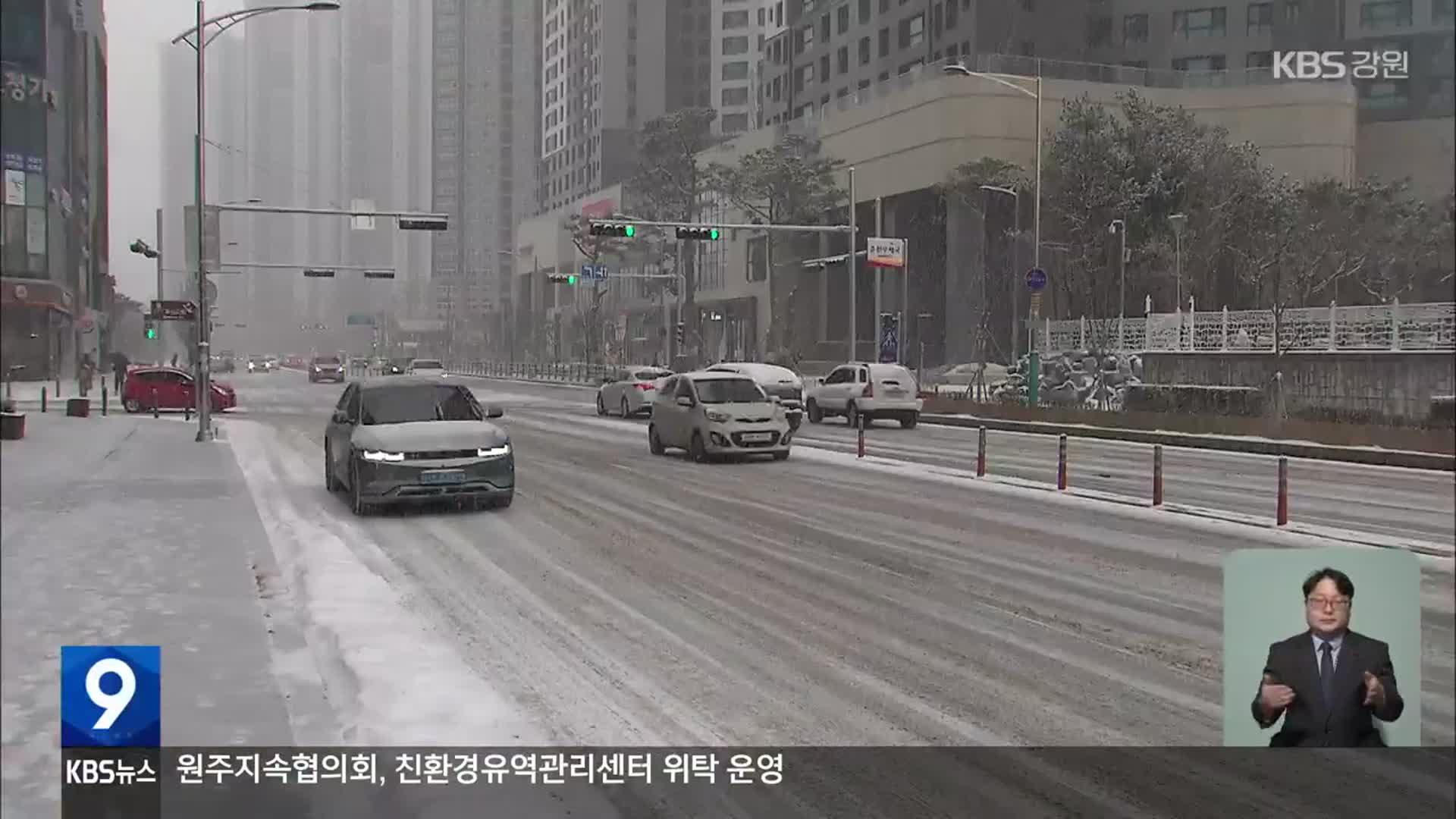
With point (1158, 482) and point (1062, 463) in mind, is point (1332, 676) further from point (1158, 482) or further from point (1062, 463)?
point (1062, 463)

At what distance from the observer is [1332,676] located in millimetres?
2758

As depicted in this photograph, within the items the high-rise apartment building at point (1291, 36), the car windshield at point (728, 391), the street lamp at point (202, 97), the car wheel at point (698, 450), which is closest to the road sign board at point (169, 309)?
the street lamp at point (202, 97)

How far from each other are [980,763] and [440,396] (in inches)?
87.5

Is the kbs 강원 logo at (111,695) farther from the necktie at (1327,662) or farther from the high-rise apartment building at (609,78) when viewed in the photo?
the necktie at (1327,662)

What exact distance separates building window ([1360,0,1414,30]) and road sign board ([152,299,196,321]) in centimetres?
305

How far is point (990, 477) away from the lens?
1330 centimetres

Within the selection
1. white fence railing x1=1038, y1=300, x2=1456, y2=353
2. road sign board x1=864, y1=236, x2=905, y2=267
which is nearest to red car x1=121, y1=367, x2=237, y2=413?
road sign board x1=864, y1=236, x2=905, y2=267

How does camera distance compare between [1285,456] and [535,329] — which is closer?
[1285,456]

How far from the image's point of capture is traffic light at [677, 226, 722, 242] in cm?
487

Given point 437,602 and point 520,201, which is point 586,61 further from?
point 437,602

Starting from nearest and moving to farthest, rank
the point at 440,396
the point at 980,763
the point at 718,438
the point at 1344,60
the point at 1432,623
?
the point at 1432,623 < the point at 1344,60 < the point at 980,763 < the point at 440,396 < the point at 718,438

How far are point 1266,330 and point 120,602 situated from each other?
3.03m

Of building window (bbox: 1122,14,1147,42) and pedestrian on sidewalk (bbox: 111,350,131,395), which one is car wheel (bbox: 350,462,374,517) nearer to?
pedestrian on sidewalk (bbox: 111,350,131,395)

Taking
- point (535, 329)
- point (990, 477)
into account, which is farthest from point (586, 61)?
point (990, 477)
